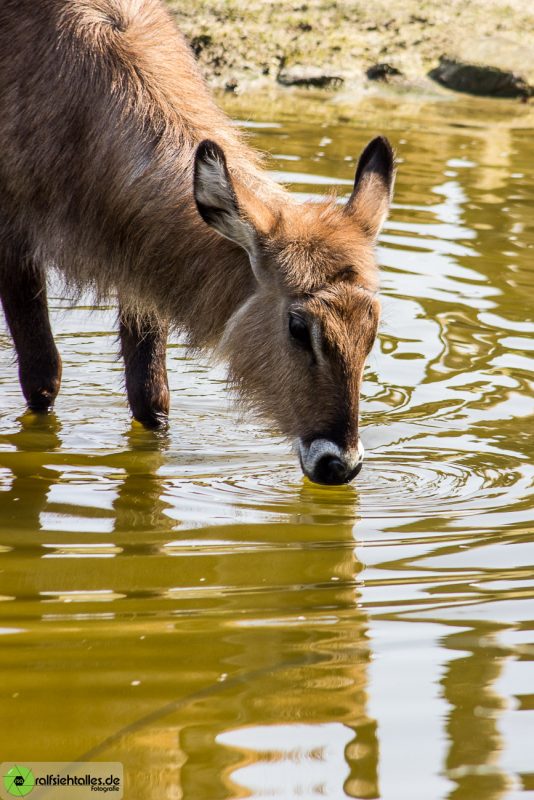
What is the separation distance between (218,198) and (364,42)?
547 inches

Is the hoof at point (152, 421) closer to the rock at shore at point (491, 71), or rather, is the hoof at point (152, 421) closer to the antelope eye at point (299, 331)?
the antelope eye at point (299, 331)

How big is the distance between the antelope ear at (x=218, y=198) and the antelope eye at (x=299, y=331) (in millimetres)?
436

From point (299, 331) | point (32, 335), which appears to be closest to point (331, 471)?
point (299, 331)

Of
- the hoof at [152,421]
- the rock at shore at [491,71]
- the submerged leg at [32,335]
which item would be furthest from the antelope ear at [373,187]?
the rock at shore at [491,71]

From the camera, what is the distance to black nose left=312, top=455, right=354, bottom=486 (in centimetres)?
581

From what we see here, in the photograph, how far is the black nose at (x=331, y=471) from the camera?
5.81 metres

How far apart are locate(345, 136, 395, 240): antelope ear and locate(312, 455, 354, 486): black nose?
1299mm

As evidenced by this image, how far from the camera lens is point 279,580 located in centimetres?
523

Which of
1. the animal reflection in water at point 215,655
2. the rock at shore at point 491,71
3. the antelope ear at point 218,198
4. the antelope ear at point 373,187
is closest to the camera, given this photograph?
the animal reflection in water at point 215,655

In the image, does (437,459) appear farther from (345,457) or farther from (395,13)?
(395,13)

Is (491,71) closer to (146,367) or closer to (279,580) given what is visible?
(146,367)

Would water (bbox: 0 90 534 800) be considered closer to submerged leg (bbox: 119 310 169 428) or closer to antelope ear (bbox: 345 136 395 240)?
submerged leg (bbox: 119 310 169 428)

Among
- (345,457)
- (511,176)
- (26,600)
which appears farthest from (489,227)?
(26,600)

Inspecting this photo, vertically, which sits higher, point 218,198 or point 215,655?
point 218,198
